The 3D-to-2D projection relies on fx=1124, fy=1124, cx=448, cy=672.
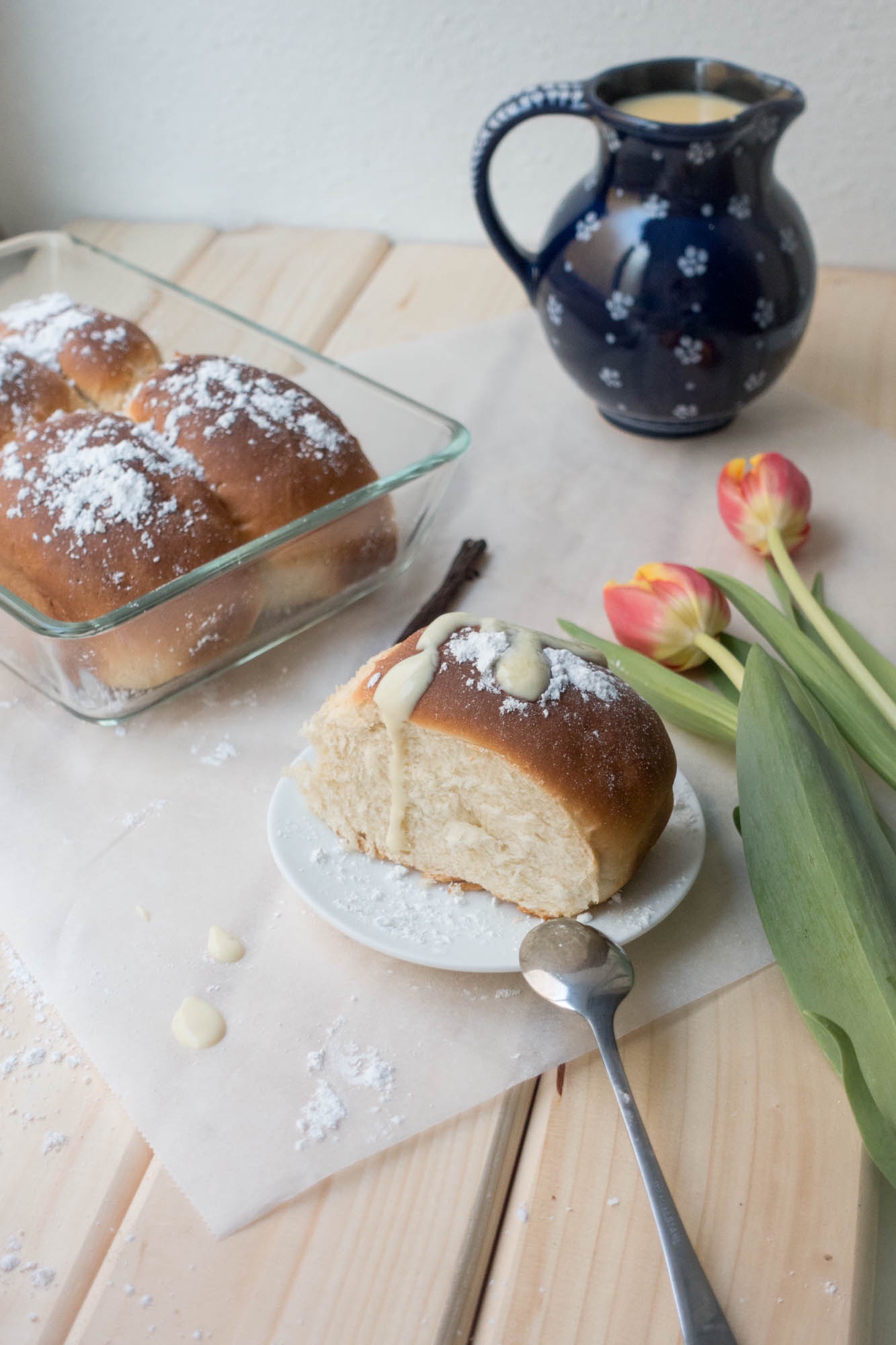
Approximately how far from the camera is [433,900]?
0.81m

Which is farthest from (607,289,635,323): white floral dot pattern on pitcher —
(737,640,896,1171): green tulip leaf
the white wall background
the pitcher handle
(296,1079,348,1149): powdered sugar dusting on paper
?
(296,1079,348,1149): powdered sugar dusting on paper

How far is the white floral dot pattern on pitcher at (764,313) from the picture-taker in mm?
1174

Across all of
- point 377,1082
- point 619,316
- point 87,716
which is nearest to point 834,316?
point 619,316

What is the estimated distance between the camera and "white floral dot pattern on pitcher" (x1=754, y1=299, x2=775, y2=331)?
3.85ft

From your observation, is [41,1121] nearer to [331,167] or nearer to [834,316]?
[834,316]

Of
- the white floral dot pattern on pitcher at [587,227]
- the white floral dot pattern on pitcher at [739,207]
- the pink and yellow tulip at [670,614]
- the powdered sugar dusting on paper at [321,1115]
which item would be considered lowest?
the powdered sugar dusting on paper at [321,1115]

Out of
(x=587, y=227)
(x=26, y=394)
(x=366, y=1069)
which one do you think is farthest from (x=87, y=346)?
(x=366, y=1069)

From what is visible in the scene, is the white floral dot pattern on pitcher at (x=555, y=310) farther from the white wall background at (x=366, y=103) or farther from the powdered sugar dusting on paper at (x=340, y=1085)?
the powdered sugar dusting on paper at (x=340, y=1085)

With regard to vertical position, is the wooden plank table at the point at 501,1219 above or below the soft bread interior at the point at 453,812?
below

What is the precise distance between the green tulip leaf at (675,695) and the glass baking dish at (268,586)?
0.25 meters

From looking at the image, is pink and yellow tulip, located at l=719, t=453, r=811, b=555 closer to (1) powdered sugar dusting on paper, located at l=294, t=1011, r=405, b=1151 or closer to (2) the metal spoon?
(2) the metal spoon

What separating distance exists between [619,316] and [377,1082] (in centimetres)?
83

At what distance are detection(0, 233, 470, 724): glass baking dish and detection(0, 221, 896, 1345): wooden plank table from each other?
0.94 ft

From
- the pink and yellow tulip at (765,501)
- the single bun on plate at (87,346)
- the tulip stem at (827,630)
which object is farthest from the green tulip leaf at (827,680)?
the single bun on plate at (87,346)
